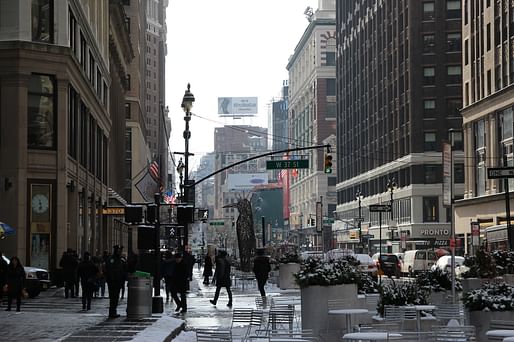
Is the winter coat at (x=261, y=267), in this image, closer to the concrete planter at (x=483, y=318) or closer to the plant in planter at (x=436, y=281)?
the plant in planter at (x=436, y=281)

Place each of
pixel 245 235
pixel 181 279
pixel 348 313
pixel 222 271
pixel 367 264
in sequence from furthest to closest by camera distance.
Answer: pixel 245 235 < pixel 367 264 < pixel 222 271 < pixel 181 279 < pixel 348 313

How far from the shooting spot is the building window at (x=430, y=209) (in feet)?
332

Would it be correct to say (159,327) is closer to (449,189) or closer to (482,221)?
(449,189)

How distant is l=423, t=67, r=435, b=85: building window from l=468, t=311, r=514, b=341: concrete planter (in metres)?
86.1

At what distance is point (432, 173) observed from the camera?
10075 cm

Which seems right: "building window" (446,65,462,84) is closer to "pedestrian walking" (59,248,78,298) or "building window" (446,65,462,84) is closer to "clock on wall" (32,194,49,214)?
"clock on wall" (32,194,49,214)

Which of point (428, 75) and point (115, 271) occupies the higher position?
point (428, 75)

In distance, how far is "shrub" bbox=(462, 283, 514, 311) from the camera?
54.4ft

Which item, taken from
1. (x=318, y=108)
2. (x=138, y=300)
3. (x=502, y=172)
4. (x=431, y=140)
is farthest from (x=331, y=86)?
(x=138, y=300)

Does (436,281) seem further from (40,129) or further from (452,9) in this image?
(452,9)

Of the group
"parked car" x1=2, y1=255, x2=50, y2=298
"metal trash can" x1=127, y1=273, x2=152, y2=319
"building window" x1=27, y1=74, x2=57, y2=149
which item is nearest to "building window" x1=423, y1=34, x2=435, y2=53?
"building window" x1=27, y1=74, x2=57, y2=149

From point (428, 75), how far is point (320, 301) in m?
83.6

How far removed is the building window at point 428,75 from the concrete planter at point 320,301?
82855 millimetres

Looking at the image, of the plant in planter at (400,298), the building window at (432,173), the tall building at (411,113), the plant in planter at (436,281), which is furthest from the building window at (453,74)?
the plant in planter at (400,298)
